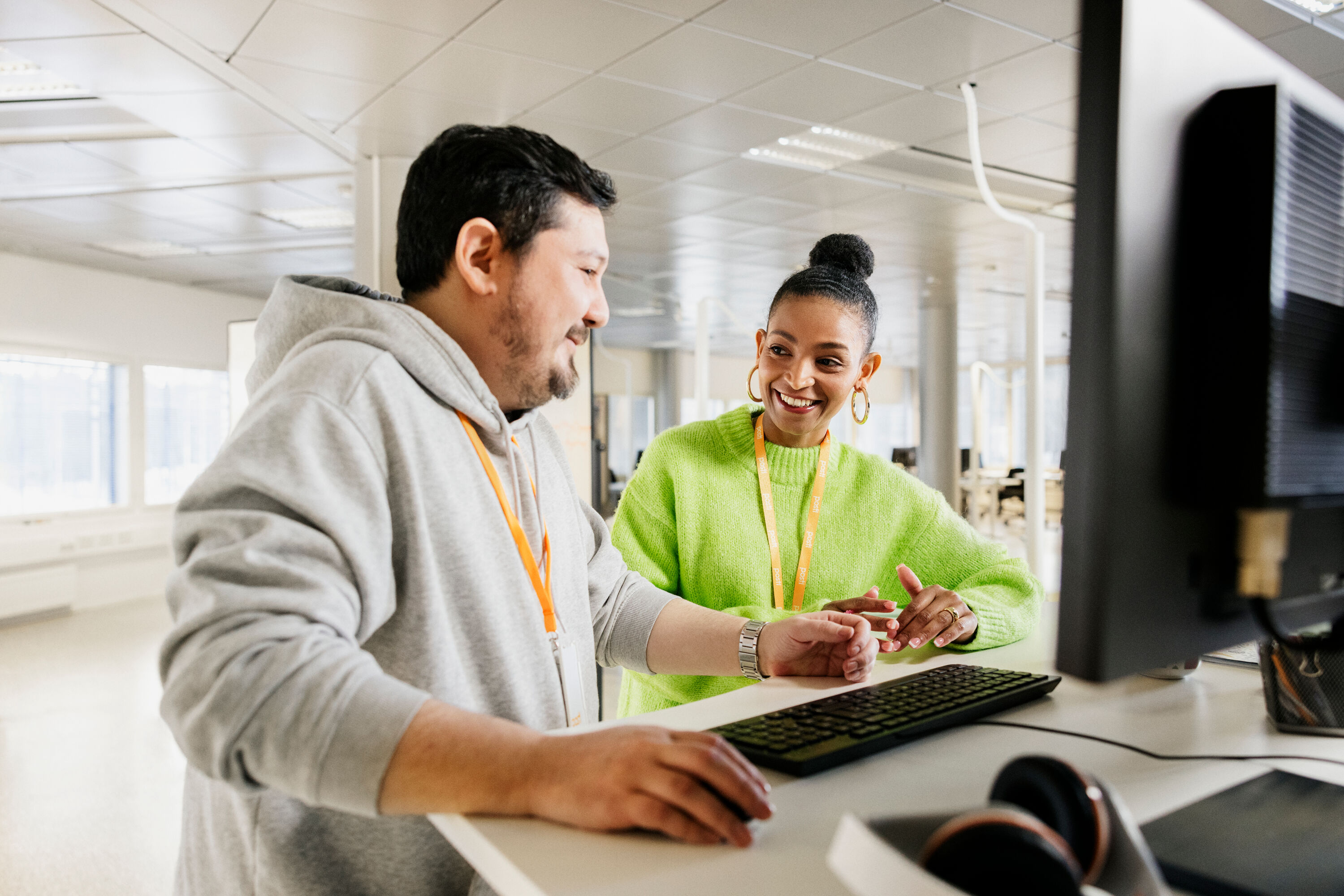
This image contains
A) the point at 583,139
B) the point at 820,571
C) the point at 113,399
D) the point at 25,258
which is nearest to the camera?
the point at 820,571

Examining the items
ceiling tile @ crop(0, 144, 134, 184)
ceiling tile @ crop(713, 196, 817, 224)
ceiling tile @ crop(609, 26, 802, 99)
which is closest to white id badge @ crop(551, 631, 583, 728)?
ceiling tile @ crop(609, 26, 802, 99)

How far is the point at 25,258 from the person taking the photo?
25.0 ft

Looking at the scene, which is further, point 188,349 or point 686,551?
point 188,349

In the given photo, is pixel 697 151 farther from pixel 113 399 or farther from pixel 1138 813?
pixel 113 399

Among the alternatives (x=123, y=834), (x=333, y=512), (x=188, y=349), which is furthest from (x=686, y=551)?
(x=188, y=349)

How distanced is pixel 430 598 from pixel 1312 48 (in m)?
4.72

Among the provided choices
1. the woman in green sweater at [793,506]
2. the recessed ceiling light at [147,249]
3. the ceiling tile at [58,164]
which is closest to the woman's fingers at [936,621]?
the woman in green sweater at [793,506]

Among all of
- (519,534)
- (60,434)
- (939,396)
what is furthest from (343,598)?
(939,396)

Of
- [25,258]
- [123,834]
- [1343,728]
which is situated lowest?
[123,834]

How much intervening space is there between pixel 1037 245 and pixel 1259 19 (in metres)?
1.70

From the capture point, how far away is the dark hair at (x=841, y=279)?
1.76 metres

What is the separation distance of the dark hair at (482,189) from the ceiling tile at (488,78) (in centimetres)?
292

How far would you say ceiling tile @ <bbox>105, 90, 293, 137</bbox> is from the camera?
418 centimetres

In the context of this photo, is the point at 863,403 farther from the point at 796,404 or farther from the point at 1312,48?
the point at 1312,48
